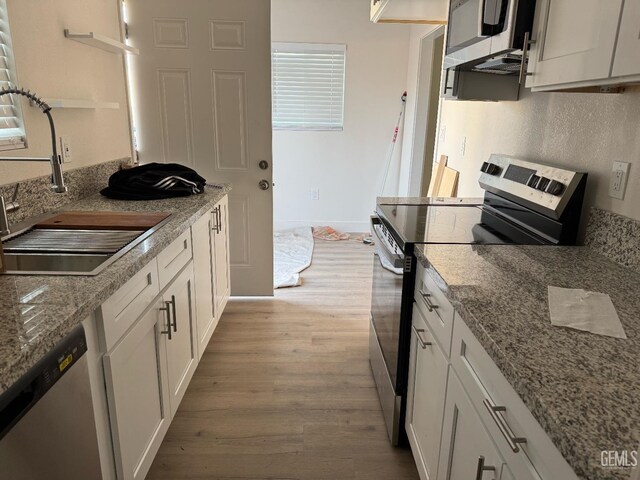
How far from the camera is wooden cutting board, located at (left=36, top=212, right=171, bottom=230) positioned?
1709 mm

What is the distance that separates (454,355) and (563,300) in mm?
309

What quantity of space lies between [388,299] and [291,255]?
2.47 metres

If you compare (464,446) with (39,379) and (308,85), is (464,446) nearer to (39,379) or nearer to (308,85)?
(39,379)

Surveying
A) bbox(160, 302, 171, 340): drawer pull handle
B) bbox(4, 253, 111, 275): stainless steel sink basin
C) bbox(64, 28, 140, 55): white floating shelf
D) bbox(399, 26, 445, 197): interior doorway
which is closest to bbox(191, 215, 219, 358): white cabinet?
→ bbox(160, 302, 171, 340): drawer pull handle

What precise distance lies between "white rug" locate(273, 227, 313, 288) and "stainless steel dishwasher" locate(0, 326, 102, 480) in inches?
96.1

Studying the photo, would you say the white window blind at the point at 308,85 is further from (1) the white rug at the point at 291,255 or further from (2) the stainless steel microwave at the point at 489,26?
(2) the stainless steel microwave at the point at 489,26

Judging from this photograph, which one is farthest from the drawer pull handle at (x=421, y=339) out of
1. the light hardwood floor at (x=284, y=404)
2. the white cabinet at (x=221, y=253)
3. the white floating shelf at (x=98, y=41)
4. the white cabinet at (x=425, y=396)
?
the white floating shelf at (x=98, y=41)

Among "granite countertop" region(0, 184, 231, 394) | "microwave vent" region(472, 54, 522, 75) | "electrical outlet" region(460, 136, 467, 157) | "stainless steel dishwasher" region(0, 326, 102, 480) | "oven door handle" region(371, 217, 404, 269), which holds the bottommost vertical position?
"stainless steel dishwasher" region(0, 326, 102, 480)

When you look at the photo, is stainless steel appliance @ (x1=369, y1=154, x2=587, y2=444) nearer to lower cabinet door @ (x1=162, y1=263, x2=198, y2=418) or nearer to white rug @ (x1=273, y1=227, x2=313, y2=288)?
lower cabinet door @ (x1=162, y1=263, x2=198, y2=418)

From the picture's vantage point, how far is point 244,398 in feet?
7.04

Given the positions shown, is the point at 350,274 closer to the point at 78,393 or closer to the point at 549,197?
the point at 549,197

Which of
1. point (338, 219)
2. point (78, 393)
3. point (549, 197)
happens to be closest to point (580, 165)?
point (549, 197)

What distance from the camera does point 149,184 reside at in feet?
7.36

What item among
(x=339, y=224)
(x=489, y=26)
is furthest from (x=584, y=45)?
(x=339, y=224)
